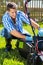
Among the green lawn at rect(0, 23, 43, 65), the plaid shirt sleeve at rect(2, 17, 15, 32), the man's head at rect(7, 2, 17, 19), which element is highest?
the man's head at rect(7, 2, 17, 19)

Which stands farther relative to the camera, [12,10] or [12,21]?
[12,21]

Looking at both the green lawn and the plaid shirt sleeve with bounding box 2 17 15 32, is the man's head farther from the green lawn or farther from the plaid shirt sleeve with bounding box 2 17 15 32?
the green lawn

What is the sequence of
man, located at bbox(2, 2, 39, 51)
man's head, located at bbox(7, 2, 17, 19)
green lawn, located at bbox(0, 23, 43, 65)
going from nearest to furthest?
green lawn, located at bbox(0, 23, 43, 65), man, located at bbox(2, 2, 39, 51), man's head, located at bbox(7, 2, 17, 19)

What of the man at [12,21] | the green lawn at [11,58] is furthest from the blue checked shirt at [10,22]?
the green lawn at [11,58]

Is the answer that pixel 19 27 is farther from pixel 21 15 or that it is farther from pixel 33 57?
pixel 33 57

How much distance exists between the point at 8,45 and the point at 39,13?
759 centimetres

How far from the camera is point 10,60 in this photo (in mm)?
4883

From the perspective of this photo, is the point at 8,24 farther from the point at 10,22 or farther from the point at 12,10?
the point at 12,10

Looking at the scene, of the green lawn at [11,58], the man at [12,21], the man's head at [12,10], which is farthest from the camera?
the man's head at [12,10]

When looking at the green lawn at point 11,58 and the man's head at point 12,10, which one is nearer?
the green lawn at point 11,58

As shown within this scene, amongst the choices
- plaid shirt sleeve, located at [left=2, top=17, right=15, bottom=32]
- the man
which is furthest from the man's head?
plaid shirt sleeve, located at [left=2, top=17, right=15, bottom=32]

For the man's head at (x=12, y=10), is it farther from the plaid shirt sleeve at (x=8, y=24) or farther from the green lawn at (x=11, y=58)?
the green lawn at (x=11, y=58)

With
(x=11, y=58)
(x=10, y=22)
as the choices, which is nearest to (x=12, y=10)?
(x=10, y=22)

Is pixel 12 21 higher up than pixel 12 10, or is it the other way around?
pixel 12 10
